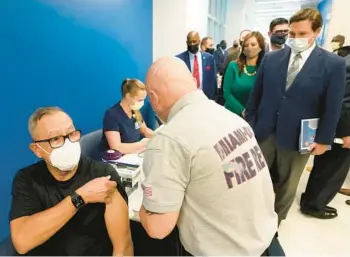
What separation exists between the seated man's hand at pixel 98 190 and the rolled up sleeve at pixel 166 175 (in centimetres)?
33

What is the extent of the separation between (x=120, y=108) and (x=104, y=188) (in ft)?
3.55

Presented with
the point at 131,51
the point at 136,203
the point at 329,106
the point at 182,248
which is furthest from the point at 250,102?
the point at 131,51

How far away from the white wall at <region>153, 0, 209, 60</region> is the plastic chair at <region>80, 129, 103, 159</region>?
1987mm

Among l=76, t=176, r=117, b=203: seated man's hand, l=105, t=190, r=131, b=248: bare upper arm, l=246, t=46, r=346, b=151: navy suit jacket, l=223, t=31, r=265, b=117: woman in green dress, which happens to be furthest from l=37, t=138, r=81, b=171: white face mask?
l=223, t=31, r=265, b=117: woman in green dress

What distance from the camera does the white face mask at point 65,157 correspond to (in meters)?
1.13

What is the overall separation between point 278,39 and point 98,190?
2121 mm

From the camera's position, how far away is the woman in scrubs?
2.00 m

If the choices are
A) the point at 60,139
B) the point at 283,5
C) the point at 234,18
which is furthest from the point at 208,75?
the point at 283,5

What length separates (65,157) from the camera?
1.15 metres

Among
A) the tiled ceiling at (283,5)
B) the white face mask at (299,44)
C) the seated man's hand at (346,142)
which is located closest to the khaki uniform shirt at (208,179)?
the white face mask at (299,44)

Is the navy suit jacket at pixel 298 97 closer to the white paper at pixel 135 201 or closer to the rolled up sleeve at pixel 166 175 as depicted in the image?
the white paper at pixel 135 201

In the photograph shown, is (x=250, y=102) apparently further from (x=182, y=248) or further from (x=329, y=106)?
(x=182, y=248)

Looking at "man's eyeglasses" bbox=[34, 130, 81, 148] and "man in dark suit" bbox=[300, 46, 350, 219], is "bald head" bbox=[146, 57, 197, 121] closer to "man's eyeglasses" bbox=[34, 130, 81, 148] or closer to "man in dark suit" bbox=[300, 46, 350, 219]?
"man's eyeglasses" bbox=[34, 130, 81, 148]

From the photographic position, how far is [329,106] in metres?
1.67
